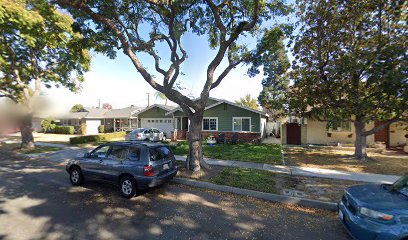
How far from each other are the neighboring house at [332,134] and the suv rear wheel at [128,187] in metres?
14.5

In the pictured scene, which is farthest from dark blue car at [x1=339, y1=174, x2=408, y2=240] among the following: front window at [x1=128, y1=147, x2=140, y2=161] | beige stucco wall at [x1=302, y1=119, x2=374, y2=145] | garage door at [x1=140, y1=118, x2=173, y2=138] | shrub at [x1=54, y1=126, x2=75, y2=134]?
shrub at [x1=54, y1=126, x2=75, y2=134]

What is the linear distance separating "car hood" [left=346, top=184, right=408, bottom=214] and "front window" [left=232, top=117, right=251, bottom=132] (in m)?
13.9

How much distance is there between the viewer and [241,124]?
61.2ft

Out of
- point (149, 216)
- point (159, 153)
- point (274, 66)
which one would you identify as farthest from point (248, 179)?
point (274, 66)

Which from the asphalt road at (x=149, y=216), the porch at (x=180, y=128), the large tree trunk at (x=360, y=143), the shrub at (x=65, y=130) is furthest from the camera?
the shrub at (x=65, y=130)

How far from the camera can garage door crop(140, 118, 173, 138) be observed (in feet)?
79.8

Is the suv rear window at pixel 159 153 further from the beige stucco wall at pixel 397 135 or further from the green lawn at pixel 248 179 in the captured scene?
the beige stucco wall at pixel 397 135

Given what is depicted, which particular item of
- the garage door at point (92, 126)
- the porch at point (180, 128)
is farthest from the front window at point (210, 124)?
the garage door at point (92, 126)

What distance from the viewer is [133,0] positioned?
26.2ft

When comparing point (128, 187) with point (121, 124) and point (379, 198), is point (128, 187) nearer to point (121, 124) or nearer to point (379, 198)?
point (379, 198)

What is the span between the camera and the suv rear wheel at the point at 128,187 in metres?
5.92

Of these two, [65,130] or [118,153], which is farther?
[65,130]

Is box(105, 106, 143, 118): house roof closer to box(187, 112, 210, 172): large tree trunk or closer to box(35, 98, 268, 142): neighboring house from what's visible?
box(35, 98, 268, 142): neighboring house

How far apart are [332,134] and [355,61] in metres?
9.18
